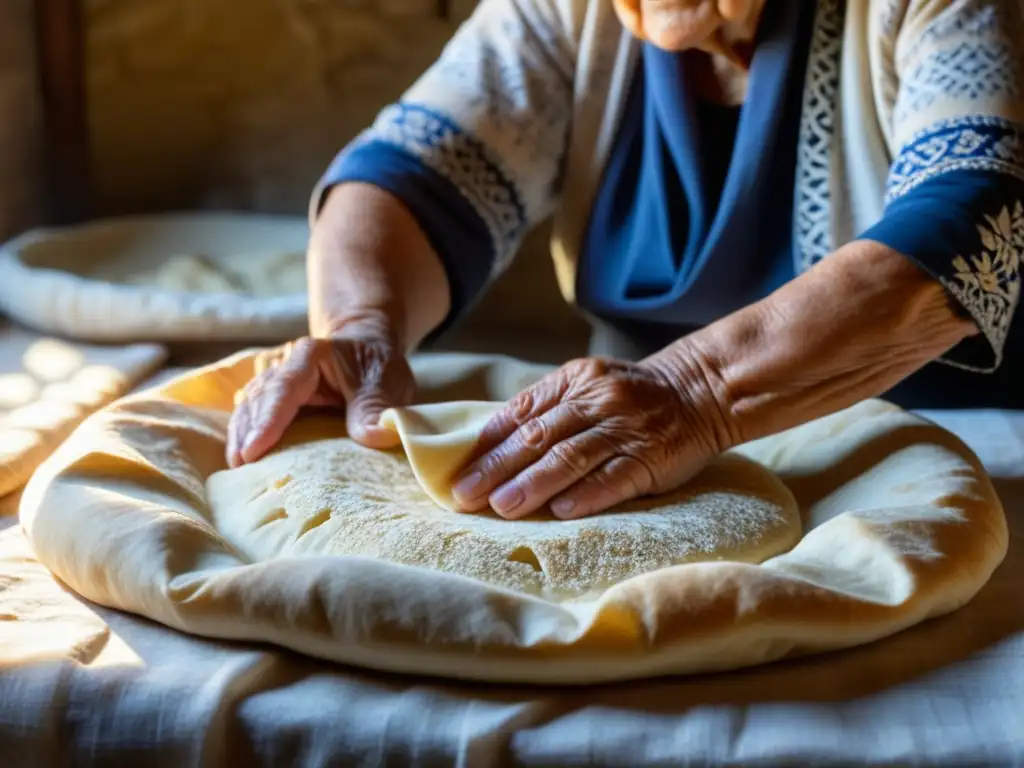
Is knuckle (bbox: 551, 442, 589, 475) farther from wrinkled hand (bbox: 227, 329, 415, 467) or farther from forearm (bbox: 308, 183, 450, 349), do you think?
forearm (bbox: 308, 183, 450, 349)

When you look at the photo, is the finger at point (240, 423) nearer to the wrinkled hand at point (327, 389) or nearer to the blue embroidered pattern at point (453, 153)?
the wrinkled hand at point (327, 389)

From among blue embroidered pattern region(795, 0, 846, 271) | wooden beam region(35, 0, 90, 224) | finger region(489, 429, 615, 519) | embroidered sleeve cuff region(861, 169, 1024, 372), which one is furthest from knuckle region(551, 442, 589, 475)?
wooden beam region(35, 0, 90, 224)

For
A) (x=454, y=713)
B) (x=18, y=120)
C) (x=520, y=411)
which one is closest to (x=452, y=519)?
(x=520, y=411)

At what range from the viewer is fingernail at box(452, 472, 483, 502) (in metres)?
1.03

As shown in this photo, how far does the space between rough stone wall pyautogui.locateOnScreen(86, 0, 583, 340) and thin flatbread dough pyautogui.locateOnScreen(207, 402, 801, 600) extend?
149 centimetres

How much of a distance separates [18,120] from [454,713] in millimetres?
1814

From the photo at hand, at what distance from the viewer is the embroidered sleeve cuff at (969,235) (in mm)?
1094

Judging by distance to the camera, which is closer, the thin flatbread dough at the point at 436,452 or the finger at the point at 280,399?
the thin flatbread dough at the point at 436,452

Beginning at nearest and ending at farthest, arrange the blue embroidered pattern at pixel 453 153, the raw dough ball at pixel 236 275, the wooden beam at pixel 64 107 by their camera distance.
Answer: the blue embroidered pattern at pixel 453 153, the raw dough ball at pixel 236 275, the wooden beam at pixel 64 107

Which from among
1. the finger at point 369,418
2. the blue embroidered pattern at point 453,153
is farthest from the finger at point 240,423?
the blue embroidered pattern at point 453,153

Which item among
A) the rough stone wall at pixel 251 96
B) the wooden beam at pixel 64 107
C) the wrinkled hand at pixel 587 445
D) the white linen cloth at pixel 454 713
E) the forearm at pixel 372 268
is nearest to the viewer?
the white linen cloth at pixel 454 713

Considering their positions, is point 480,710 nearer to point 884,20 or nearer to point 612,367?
point 612,367

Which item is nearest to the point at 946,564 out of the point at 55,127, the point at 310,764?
the point at 310,764

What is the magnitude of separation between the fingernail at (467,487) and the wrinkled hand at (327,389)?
14 centimetres
